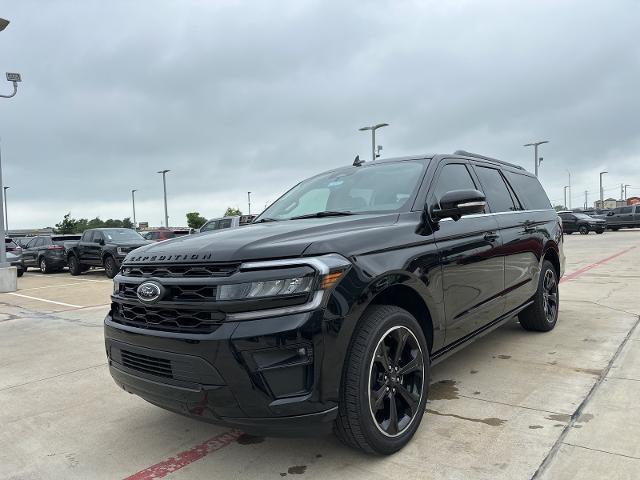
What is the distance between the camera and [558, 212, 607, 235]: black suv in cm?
3281

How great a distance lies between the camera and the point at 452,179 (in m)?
4.00

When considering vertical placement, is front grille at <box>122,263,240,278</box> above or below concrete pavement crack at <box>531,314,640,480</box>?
above

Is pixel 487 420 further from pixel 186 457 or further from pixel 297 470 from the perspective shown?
pixel 186 457

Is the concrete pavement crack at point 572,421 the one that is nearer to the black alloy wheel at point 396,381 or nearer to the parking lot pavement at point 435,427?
the parking lot pavement at point 435,427

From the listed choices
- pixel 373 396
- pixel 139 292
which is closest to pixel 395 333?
pixel 373 396

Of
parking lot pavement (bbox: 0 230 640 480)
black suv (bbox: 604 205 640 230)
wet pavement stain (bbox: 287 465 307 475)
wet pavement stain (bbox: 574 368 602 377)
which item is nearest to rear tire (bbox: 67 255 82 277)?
parking lot pavement (bbox: 0 230 640 480)

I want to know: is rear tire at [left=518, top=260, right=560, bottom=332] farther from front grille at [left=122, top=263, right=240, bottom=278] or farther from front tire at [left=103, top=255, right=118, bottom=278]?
front tire at [left=103, top=255, right=118, bottom=278]

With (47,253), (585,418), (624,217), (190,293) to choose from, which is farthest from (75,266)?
(624,217)

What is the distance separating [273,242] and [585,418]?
2384mm

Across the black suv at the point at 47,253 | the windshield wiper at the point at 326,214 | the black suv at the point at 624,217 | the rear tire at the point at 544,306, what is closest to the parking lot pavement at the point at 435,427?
the rear tire at the point at 544,306

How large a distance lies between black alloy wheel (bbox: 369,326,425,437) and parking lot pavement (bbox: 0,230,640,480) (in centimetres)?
20

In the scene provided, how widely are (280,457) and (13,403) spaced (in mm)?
2591

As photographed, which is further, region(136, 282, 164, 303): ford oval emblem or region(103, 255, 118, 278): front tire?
region(103, 255, 118, 278): front tire

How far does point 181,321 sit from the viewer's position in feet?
8.61
